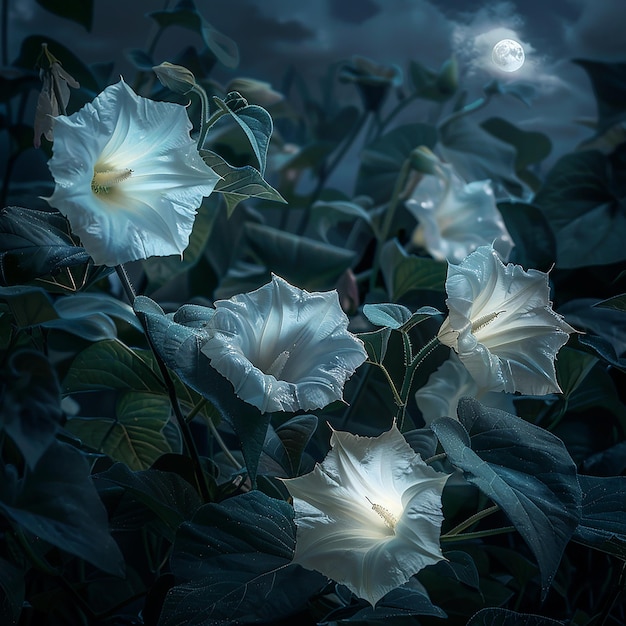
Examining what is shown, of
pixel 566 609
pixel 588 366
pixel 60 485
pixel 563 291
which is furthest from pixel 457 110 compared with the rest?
pixel 60 485

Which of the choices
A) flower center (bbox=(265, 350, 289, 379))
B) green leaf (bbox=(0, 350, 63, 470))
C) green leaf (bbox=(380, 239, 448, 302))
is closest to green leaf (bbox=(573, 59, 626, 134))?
green leaf (bbox=(380, 239, 448, 302))

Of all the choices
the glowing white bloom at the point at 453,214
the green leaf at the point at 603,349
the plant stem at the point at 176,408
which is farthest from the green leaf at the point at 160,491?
the glowing white bloom at the point at 453,214

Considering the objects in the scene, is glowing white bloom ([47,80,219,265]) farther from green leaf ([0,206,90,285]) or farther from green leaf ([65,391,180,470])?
green leaf ([65,391,180,470])

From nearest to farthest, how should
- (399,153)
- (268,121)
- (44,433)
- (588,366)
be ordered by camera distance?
(44,433)
(268,121)
(588,366)
(399,153)

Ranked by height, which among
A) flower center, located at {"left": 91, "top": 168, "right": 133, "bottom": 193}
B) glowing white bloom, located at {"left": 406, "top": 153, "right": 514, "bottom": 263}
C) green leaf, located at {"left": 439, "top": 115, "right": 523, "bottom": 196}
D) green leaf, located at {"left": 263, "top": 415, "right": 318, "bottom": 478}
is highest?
green leaf, located at {"left": 439, "top": 115, "right": 523, "bottom": 196}

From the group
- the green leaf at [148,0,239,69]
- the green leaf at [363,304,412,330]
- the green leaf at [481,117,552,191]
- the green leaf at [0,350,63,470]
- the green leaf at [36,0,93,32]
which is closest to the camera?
the green leaf at [0,350,63,470]

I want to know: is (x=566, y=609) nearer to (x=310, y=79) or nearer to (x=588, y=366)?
(x=588, y=366)

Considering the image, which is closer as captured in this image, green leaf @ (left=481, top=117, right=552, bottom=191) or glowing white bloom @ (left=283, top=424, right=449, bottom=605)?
glowing white bloom @ (left=283, top=424, right=449, bottom=605)

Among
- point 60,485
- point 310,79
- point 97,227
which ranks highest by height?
point 310,79
